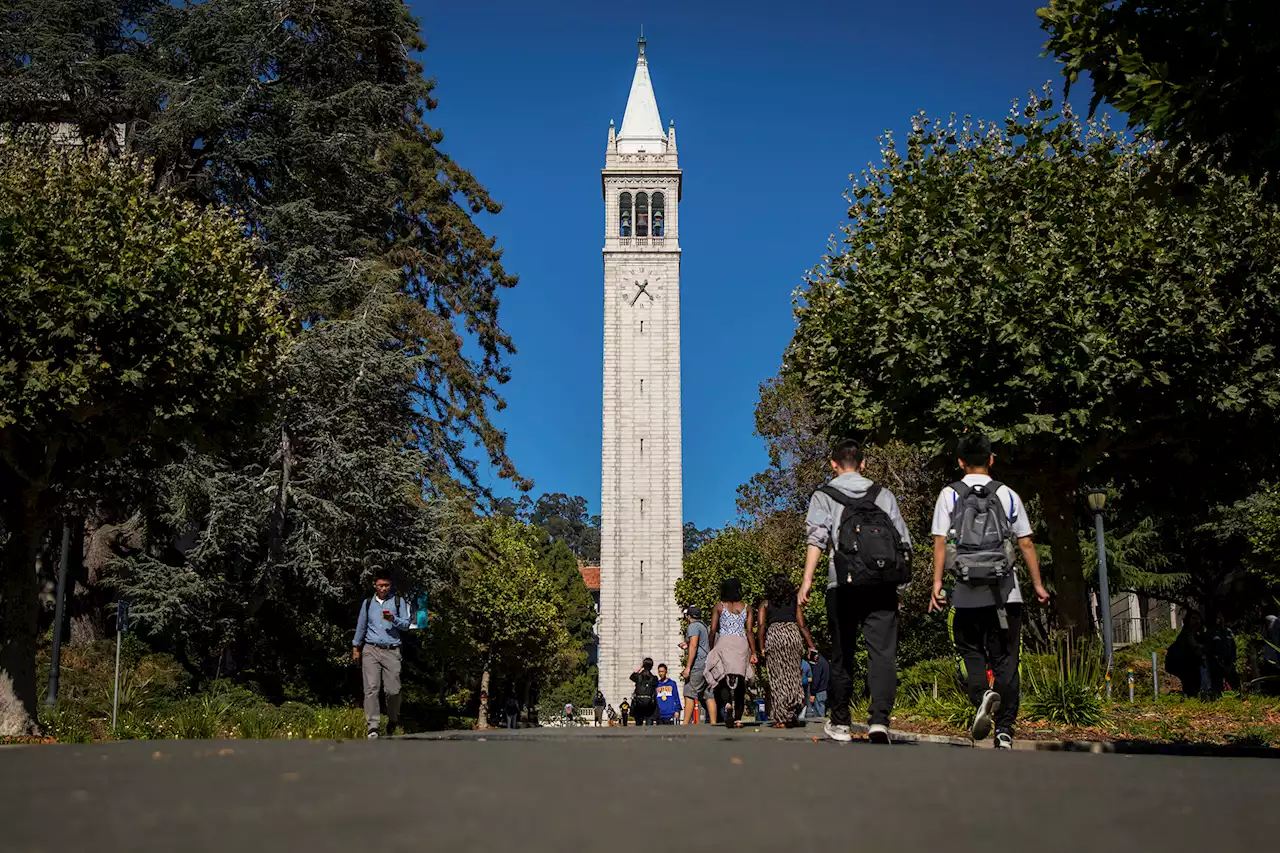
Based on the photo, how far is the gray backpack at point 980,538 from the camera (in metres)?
8.72

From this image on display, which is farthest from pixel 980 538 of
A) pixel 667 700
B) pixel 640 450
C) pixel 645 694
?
pixel 640 450

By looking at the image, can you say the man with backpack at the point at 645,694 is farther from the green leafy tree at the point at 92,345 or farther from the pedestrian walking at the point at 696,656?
the green leafy tree at the point at 92,345

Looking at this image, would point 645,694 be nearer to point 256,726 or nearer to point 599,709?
→ point 256,726

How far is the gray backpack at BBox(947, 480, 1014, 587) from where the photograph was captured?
8.72m

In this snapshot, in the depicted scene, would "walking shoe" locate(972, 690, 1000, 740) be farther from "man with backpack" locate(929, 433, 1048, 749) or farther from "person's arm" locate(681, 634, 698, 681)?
"person's arm" locate(681, 634, 698, 681)

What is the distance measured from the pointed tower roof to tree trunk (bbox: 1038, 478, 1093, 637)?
211 feet

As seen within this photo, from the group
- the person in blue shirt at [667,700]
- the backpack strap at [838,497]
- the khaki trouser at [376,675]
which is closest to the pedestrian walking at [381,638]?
the khaki trouser at [376,675]

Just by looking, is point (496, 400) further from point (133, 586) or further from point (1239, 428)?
point (1239, 428)

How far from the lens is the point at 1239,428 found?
59.2ft

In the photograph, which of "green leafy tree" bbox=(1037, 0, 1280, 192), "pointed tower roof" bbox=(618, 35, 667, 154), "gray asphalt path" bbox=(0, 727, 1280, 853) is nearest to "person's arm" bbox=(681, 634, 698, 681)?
"green leafy tree" bbox=(1037, 0, 1280, 192)

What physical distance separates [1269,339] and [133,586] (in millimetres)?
18586

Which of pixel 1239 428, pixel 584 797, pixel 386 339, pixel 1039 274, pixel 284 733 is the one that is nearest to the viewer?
pixel 584 797

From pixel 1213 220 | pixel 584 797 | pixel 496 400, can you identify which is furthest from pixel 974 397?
pixel 496 400

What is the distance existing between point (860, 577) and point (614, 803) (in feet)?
15.0
